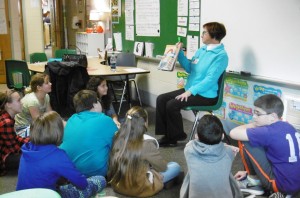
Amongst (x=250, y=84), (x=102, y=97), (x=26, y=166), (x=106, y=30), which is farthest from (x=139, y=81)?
(x=26, y=166)

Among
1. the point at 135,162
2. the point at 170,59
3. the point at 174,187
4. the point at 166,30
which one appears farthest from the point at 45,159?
the point at 166,30

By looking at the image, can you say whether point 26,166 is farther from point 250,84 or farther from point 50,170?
point 250,84

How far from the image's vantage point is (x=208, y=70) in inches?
135

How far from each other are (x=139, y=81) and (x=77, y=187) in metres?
3.41

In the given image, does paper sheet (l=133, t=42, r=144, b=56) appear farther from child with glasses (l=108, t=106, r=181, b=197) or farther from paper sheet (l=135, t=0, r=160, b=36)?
child with glasses (l=108, t=106, r=181, b=197)

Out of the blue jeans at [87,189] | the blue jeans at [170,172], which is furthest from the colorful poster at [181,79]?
the blue jeans at [87,189]

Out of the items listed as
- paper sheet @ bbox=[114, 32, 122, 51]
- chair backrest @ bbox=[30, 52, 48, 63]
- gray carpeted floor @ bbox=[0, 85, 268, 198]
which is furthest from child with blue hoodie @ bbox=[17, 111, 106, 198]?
paper sheet @ bbox=[114, 32, 122, 51]

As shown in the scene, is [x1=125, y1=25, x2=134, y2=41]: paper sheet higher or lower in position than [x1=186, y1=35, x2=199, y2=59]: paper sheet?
higher

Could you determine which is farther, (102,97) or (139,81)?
(139,81)

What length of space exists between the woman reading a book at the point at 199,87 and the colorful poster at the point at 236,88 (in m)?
0.32

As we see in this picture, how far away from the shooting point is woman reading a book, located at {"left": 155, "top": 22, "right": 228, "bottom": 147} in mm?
3387

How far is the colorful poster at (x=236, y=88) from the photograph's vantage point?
11.8 feet

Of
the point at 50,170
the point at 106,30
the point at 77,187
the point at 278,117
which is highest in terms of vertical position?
the point at 106,30

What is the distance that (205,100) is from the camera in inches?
135
